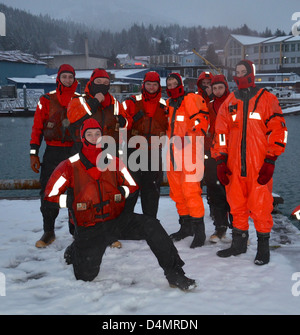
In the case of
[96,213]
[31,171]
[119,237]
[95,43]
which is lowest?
[31,171]

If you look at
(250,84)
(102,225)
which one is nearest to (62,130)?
(102,225)

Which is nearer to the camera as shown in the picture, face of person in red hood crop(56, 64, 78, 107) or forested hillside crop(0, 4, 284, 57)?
face of person in red hood crop(56, 64, 78, 107)

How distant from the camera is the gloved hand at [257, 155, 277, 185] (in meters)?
3.40

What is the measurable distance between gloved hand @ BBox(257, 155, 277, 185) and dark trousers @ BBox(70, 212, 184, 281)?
1.13 meters

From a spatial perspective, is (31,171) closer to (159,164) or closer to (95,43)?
(159,164)

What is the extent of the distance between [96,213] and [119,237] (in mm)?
311

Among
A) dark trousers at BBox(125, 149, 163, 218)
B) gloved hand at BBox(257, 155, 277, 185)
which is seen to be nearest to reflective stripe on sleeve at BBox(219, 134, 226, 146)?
gloved hand at BBox(257, 155, 277, 185)

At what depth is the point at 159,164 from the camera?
4250 millimetres

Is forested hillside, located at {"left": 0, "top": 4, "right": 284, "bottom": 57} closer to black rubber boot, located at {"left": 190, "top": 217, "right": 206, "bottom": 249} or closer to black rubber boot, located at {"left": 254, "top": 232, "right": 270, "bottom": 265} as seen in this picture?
black rubber boot, located at {"left": 190, "top": 217, "right": 206, "bottom": 249}

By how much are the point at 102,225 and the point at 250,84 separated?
2.07 meters

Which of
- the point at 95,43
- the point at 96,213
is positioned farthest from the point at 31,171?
the point at 95,43

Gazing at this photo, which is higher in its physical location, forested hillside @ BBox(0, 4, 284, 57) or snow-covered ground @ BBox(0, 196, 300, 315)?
forested hillside @ BBox(0, 4, 284, 57)

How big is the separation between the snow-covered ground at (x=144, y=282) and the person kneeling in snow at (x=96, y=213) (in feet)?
0.69
